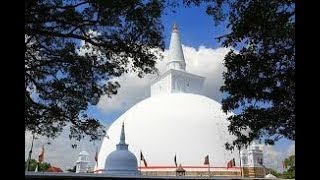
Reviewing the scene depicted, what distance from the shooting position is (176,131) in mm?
35781

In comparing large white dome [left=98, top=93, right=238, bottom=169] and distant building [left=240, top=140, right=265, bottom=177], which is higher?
large white dome [left=98, top=93, right=238, bottom=169]

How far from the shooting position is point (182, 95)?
130 feet

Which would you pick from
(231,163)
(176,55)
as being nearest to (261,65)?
(231,163)

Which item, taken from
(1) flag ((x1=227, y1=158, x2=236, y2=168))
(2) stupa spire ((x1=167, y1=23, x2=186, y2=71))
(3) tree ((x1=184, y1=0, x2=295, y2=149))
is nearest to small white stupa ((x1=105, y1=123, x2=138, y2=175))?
(1) flag ((x1=227, y1=158, x2=236, y2=168))

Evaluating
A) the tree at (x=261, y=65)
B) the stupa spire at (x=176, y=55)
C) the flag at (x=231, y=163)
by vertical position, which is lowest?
the flag at (x=231, y=163)

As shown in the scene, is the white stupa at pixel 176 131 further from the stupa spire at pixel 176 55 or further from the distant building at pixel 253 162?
the stupa spire at pixel 176 55

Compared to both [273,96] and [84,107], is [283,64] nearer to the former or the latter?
[273,96]

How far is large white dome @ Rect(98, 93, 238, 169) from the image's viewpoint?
34000 mm

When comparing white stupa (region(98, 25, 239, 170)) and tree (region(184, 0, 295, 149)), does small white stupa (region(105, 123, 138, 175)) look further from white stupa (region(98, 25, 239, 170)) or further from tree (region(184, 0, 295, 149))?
tree (region(184, 0, 295, 149))

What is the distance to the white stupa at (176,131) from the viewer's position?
34.0m

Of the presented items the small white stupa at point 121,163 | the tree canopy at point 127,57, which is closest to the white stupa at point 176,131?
the small white stupa at point 121,163

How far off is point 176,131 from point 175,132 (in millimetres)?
126

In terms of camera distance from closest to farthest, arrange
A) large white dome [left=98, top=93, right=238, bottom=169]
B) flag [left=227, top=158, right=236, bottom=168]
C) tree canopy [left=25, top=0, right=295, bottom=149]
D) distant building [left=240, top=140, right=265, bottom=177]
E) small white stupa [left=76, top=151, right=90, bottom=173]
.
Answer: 1. tree canopy [left=25, top=0, right=295, bottom=149]
2. flag [left=227, top=158, right=236, bottom=168]
3. distant building [left=240, top=140, right=265, bottom=177]
4. large white dome [left=98, top=93, right=238, bottom=169]
5. small white stupa [left=76, top=151, right=90, bottom=173]
